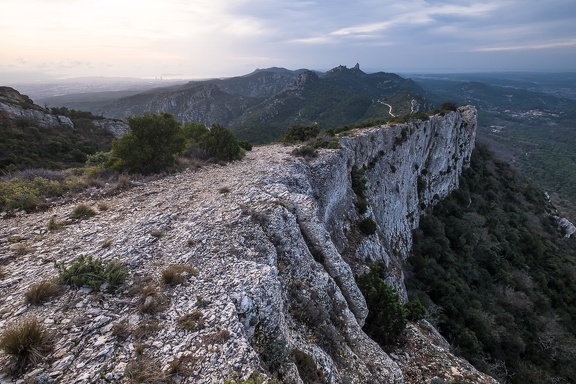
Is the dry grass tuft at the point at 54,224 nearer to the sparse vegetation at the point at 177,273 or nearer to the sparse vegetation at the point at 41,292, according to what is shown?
the sparse vegetation at the point at 41,292

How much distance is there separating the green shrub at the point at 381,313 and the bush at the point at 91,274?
8.93 m

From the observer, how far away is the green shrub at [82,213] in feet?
36.2

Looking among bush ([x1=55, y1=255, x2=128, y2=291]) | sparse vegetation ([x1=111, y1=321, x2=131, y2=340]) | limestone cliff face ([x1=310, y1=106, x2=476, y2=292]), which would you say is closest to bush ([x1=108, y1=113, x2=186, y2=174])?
limestone cliff face ([x1=310, y1=106, x2=476, y2=292])

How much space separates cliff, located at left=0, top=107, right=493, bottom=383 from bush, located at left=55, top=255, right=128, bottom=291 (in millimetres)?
248

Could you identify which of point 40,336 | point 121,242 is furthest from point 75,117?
point 40,336

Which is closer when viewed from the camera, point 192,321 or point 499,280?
point 192,321

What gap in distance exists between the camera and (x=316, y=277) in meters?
9.67

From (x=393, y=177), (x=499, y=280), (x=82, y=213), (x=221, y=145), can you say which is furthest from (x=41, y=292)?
(x=499, y=280)

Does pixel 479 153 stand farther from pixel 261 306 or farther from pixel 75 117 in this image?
pixel 75 117

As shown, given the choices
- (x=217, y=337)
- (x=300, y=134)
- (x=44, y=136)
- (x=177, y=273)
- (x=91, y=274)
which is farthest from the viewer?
(x=44, y=136)

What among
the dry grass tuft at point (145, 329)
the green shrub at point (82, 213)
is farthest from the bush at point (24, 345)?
the green shrub at point (82, 213)

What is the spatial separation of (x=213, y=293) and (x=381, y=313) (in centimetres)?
759

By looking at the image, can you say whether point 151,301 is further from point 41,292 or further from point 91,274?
point 41,292

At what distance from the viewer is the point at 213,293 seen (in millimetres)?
7340
